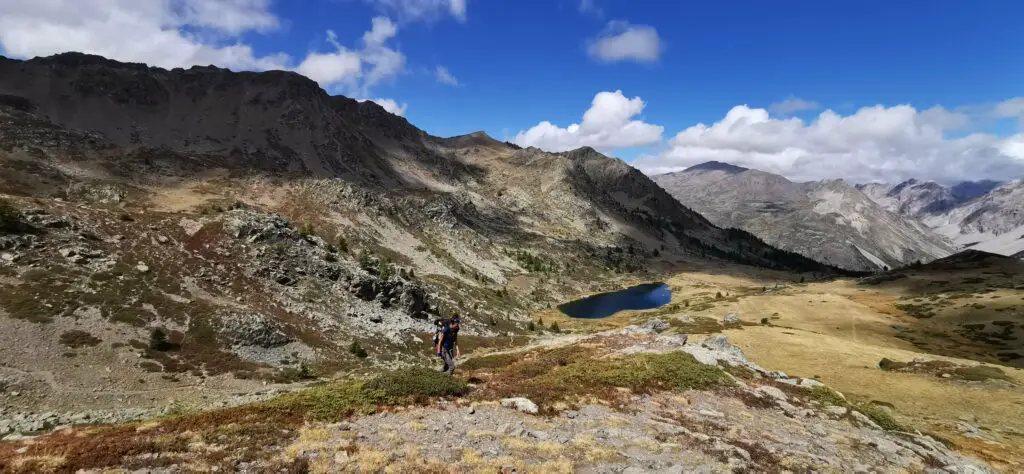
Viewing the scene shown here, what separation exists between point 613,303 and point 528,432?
152966 millimetres

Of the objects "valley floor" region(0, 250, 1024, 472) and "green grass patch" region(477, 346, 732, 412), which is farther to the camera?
"green grass patch" region(477, 346, 732, 412)

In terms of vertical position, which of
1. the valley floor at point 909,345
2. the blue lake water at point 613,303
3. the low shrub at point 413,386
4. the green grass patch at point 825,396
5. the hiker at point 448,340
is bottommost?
the blue lake water at point 613,303

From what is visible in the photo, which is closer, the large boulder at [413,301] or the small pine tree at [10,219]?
the small pine tree at [10,219]

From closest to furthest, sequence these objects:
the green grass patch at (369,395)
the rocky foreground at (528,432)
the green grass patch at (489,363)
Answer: the rocky foreground at (528,432)
the green grass patch at (369,395)
the green grass patch at (489,363)

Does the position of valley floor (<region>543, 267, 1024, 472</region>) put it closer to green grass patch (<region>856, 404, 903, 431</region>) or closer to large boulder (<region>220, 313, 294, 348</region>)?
green grass patch (<region>856, 404, 903, 431</region>)

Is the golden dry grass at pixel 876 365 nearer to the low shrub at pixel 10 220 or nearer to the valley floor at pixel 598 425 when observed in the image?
the valley floor at pixel 598 425

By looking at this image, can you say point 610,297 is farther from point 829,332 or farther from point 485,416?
point 485,416

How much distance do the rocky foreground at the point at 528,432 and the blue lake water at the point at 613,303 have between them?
371 ft

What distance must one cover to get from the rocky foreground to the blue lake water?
11294 centimetres

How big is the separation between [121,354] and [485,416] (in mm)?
37994

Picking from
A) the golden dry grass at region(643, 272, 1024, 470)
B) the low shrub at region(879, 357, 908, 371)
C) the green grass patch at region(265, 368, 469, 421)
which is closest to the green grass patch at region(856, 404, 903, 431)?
the golden dry grass at region(643, 272, 1024, 470)

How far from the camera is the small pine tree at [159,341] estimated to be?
43844 mm

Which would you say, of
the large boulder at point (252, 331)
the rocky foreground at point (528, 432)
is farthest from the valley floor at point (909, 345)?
the large boulder at point (252, 331)

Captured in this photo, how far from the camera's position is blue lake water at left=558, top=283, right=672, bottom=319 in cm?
15015
